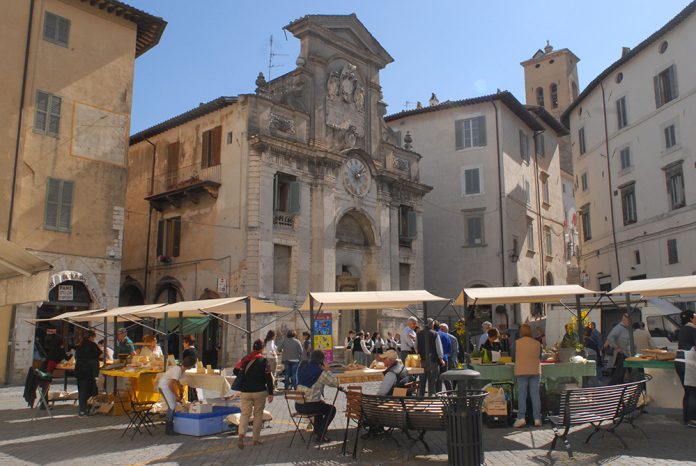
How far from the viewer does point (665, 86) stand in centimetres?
2800

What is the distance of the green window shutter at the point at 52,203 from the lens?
62.9 ft

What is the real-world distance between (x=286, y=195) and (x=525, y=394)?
16.8 meters

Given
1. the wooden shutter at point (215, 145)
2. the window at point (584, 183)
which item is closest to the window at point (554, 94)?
the window at point (584, 183)

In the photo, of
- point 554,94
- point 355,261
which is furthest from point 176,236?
point 554,94

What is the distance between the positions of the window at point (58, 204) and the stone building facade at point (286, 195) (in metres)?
5.65

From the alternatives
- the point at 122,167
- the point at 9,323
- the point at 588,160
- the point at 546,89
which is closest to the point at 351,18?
the point at 122,167

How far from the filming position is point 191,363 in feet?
34.2

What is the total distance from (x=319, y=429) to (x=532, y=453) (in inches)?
118

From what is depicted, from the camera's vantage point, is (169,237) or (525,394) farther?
(169,237)

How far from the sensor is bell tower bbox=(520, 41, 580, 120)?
199 ft

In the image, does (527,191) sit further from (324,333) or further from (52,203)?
(52,203)

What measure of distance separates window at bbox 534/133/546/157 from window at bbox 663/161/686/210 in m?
12.1

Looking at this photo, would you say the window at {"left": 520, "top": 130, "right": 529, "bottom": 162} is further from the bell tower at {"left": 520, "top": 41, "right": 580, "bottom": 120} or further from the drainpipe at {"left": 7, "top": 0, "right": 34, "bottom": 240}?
the drainpipe at {"left": 7, "top": 0, "right": 34, "bottom": 240}

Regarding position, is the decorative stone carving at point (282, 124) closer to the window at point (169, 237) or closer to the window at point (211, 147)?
the window at point (211, 147)
